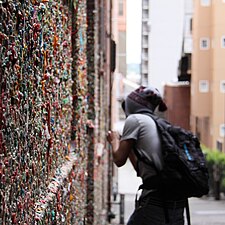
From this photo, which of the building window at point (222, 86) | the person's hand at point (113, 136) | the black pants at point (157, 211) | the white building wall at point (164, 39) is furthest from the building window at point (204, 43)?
the black pants at point (157, 211)

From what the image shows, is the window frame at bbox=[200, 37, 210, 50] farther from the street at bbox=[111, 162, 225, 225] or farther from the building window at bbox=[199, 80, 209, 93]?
the street at bbox=[111, 162, 225, 225]

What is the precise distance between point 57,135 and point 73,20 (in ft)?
5.07

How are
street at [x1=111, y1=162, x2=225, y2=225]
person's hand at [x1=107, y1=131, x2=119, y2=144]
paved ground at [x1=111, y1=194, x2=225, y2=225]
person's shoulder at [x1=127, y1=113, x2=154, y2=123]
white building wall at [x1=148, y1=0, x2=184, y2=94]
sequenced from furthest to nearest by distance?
1. white building wall at [x1=148, y1=0, x2=184, y2=94]
2. street at [x1=111, y1=162, x2=225, y2=225]
3. paved ground at [x1=111, y1=194, x2=225, y2=225]
4. person's hand at [x1=107, y1=131, x2=119, y2=144]
5. person's shoulder at [x1=127, y1=113, x2=154, y2=123]

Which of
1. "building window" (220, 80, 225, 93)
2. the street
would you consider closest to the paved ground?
the street

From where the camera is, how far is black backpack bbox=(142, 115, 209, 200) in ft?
15.9

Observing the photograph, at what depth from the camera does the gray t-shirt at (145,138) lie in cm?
496

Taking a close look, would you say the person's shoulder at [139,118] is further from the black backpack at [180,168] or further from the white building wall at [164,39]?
the white building wall at [164,39]

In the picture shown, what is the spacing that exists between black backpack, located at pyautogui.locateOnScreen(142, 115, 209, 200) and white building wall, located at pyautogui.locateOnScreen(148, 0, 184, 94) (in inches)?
1654

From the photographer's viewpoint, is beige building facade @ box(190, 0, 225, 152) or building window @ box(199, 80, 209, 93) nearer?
beige building facade @ box(190, 0, 225, 152)

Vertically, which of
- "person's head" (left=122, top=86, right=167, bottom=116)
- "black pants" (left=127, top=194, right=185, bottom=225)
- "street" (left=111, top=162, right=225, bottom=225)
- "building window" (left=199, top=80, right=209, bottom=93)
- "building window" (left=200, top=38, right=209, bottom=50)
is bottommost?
"street" (left=111, top=162, right=225, bottom=225)

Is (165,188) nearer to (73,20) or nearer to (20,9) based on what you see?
(73,20)

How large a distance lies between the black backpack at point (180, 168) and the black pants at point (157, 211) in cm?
7

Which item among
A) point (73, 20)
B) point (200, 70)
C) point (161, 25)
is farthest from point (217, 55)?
point (73, 20)

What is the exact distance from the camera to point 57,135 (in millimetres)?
3770
